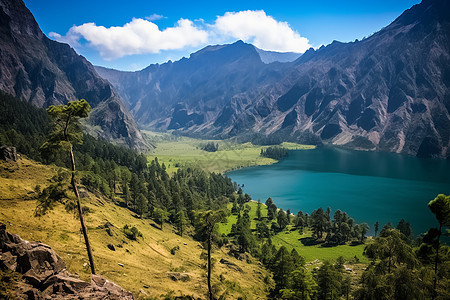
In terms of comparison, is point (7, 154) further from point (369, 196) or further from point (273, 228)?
point (369, 196)

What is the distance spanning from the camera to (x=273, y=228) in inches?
4680

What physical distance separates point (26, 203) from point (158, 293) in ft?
96.4

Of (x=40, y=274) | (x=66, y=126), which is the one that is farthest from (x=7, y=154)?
(x=40, y=274)

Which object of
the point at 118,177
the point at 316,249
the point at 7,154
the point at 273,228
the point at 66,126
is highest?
the point at 66,126

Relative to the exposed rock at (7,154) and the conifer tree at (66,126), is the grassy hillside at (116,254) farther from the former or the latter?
the conifer tree at (66,126)

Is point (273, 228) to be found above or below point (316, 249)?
above

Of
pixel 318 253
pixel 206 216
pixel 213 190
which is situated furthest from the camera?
pixel 213 190

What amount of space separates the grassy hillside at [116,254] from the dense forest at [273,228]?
298 inches

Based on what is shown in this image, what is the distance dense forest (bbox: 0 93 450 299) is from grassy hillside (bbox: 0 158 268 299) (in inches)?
298

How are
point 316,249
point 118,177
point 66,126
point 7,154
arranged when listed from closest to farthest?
1. point 66,126
2. point 7,154
3. point 316,249
4. point 118,177

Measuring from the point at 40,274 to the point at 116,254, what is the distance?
2456 cm

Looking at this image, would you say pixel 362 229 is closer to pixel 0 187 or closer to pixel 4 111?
pixel 0 187

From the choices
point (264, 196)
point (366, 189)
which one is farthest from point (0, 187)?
point (366, 189)

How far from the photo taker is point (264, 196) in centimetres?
16988
